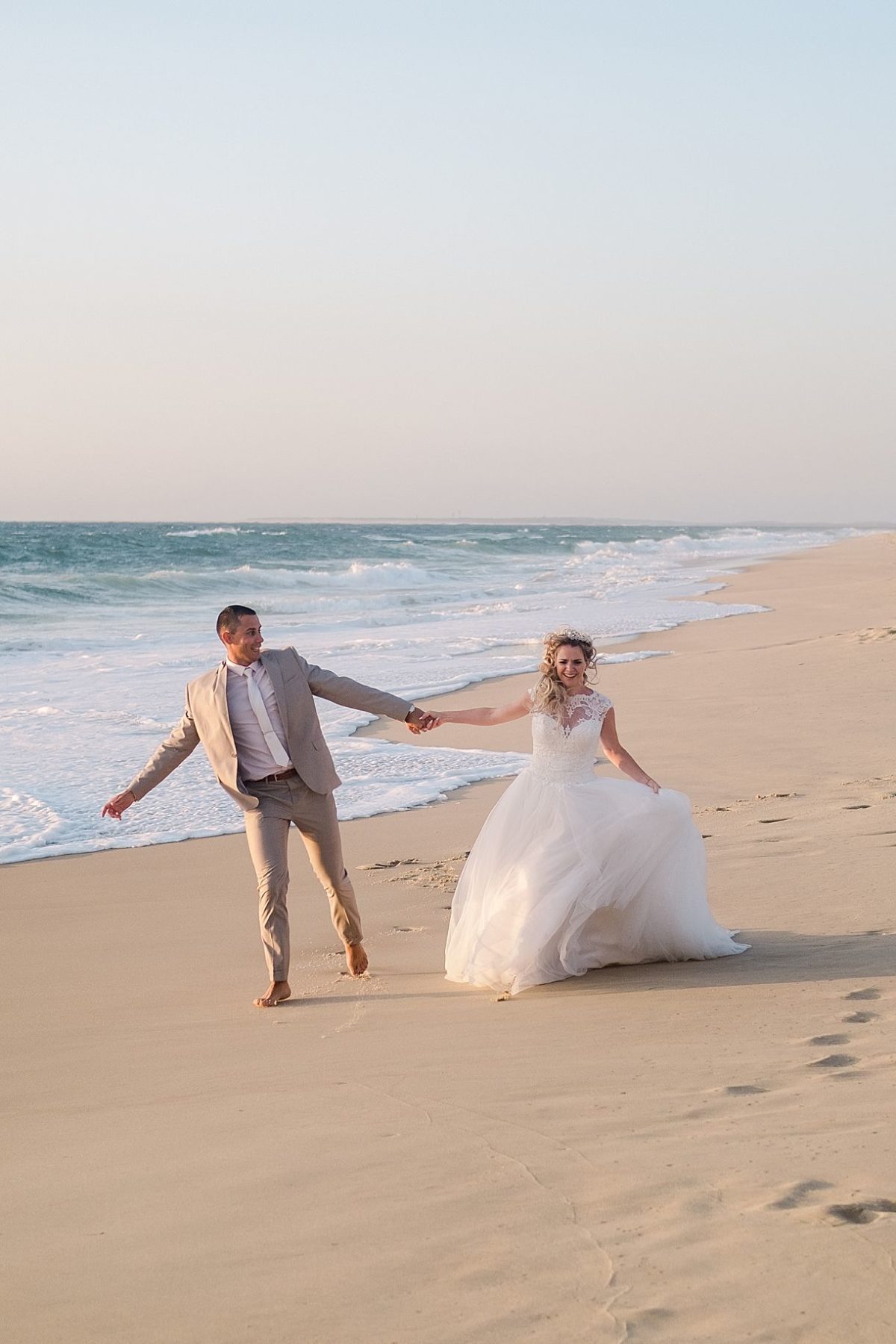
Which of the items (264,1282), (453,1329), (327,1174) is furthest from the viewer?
(327,1174)

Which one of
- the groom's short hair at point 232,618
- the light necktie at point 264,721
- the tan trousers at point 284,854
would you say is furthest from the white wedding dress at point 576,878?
the groom's short hair at point 232,618

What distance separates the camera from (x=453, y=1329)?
2.70 m

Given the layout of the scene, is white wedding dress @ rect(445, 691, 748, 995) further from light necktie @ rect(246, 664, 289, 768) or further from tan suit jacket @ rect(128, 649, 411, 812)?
light necktie @ rect(246, 664, 289, 768)

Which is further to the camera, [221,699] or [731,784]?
[731,784]

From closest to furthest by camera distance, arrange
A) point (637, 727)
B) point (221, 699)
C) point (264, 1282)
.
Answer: point (264, 1282), point (221, 699), point (637, 727)

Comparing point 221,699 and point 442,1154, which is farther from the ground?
point 221,699

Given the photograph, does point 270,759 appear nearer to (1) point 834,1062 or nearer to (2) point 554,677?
(2) point 554,677

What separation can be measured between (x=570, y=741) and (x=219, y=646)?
55.3 ft

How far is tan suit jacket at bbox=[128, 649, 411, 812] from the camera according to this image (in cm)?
587

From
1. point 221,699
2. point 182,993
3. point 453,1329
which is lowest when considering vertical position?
point 182,993

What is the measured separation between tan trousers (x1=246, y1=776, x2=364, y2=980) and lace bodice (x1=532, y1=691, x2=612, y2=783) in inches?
39.5

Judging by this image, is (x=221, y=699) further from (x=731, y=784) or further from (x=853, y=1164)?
(x=731, y=784)

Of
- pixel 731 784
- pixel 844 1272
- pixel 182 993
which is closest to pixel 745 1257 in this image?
pixel 844 1272

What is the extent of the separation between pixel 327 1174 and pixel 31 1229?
77cm
